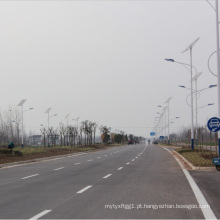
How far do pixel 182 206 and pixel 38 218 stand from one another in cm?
348

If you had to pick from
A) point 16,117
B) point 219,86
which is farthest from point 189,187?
point 16,117

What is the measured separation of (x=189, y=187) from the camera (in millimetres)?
12930

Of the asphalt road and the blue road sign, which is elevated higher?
the blue road sign

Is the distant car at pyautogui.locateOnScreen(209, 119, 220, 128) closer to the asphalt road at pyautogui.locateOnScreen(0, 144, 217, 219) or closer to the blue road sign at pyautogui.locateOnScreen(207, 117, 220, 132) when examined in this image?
the blue road sign at pyautogui.locateOnScreen(207, 117, 220, 132)

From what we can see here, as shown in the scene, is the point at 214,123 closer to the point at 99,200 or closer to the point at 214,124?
the point at 214,124

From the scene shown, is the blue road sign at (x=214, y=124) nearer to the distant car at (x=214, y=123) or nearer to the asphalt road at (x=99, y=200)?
the distant car at (x=214, y=123)

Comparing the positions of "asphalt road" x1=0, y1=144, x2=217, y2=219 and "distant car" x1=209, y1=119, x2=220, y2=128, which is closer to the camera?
"asphalt road" x1=0, y1=144, x2=217, y2=219

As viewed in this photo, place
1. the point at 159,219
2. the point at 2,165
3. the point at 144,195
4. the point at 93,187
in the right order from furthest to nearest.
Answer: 1. the point at 2,165
2. the point at 93,187
3. the point at 144,195
4. the point at 159,219

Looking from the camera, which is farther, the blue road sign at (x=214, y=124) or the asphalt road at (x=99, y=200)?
the blue road sign at (x=214, y=124)

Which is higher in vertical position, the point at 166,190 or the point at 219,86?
the point at 219,86

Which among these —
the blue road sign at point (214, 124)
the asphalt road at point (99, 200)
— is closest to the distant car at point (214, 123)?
the blue road sign at point (214, 124)

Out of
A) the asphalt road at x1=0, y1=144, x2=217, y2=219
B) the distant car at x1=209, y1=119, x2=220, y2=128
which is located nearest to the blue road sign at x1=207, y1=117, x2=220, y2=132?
the distant car at x1=209, y1=119, x2=220, y2=128

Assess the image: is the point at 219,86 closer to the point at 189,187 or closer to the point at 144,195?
the point at 189,187

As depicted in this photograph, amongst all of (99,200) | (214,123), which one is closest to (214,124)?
(214,123)
